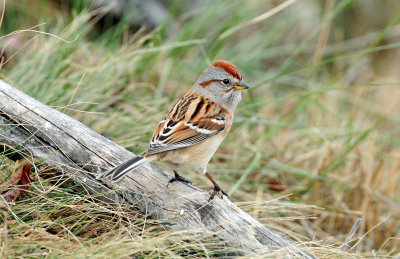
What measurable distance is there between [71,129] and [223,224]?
39.7 inches

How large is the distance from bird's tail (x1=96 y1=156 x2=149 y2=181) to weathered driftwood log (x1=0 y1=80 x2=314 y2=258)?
148 mm

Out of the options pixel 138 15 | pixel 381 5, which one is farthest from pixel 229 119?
pixel 381 5

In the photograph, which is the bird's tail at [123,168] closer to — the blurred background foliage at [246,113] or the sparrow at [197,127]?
the sparrow at [197,127]

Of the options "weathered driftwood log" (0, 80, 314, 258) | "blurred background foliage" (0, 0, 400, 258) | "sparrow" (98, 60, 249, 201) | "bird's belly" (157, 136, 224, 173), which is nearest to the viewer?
"weathered driftwood log" (0, 80, 314, 258)

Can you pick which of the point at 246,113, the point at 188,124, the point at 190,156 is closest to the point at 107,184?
the point at 190,156

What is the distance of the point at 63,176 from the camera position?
9.14 feet

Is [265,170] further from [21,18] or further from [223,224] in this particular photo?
[21,18]

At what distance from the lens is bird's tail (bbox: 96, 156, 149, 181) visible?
2582 mm

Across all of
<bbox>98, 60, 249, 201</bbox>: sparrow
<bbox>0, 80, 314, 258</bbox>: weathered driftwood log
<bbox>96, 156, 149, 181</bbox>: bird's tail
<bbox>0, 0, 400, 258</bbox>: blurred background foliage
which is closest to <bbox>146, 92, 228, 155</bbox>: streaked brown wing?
<bbox>98, 60, 249, 201</bbox>: sparrow

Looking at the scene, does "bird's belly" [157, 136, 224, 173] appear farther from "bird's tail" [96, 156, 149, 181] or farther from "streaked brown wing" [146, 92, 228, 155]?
"bird's tail" [96, 156, 149, 181]

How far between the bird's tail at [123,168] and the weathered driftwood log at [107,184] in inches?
5.8

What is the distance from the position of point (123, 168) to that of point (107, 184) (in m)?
0.22

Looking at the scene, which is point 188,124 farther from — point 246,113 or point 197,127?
point 246,113

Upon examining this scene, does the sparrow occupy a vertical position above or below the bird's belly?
above
